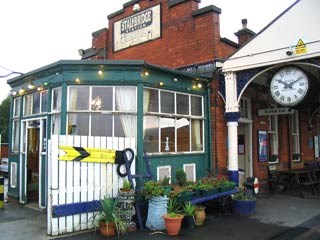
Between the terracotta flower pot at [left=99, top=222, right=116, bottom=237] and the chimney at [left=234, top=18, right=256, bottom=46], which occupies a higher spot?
the chimney at [left=234, top=18, right=256, bottom=46]

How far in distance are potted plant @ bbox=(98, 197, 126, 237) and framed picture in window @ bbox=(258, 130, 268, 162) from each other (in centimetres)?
746

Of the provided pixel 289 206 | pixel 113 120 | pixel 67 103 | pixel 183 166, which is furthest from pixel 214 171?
pixel 67 103

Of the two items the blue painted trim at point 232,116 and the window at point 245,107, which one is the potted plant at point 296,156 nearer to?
the window at point 245,107

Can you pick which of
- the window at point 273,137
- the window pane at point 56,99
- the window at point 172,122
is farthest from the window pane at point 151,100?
the window at point 273,137

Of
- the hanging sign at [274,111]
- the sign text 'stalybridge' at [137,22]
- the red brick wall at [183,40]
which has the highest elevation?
the sign text 'stalybridge' at [137,22]

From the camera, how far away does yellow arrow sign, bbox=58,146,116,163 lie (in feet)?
22.2

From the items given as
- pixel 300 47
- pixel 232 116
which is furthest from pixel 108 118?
pixel 300 47

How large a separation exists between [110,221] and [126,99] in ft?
10.3

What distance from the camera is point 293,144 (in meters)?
15.6

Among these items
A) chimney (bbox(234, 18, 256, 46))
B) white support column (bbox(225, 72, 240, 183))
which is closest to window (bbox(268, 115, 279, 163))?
chimney (bbox(234, 18, 256, 46))

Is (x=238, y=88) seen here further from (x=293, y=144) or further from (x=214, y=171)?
(x=293, y=144)

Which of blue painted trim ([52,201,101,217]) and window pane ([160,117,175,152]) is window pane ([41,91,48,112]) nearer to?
window pane ([160,117,175,152])

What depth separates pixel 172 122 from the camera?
973cm

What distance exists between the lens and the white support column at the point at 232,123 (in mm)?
10164
